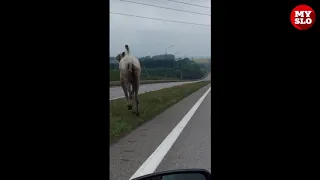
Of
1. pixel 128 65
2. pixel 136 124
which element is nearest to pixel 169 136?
pixel 136 124

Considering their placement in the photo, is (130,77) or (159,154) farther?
(130,77)
